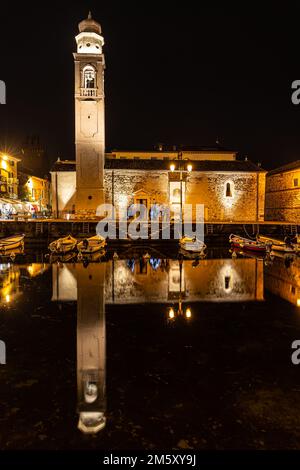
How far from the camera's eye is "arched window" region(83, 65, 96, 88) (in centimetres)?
3568

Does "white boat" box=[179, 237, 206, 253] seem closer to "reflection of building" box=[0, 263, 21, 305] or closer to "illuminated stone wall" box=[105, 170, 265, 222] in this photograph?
"reflection of building" box=[0, 263, 21, 305]

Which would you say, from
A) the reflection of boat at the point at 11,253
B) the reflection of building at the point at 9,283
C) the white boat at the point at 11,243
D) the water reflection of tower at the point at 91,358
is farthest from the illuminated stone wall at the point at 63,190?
the water reflection of tower at the point at 91,358

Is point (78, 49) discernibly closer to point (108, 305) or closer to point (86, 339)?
point (108, 305)

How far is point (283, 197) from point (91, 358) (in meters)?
43.1

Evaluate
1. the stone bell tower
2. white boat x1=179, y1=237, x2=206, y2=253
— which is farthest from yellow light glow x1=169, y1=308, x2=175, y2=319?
the stone bell tower

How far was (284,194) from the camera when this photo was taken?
148 ft

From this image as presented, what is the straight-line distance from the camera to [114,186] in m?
39.5

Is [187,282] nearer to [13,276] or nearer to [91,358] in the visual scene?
[13,276]

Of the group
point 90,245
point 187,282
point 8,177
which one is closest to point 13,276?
point 187,282

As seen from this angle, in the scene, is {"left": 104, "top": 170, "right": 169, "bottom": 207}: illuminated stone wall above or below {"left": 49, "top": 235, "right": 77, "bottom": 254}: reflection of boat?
above

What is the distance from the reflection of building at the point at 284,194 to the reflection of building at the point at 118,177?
Answer: 14.8 ft

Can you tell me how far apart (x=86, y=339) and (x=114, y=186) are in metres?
31.9

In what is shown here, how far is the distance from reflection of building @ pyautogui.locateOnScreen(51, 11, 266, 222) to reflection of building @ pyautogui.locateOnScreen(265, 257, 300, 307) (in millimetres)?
17350
